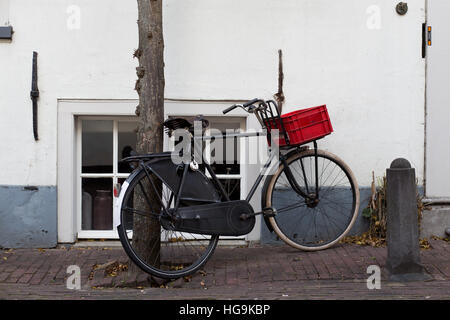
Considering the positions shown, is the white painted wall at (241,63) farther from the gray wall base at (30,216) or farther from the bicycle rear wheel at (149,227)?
the bicycle rear wheel at (149,227)

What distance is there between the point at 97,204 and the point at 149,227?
5.51 feet

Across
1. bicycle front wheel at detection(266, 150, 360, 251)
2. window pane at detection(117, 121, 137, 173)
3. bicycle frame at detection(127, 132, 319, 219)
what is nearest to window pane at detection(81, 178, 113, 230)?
window pane at detection(117, 121, 137, 173)

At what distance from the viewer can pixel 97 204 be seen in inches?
277

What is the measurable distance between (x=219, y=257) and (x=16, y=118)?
2.62 meters

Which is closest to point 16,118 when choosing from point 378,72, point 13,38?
point 13,38

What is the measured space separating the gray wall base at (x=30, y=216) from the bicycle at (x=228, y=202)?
4.11 feet

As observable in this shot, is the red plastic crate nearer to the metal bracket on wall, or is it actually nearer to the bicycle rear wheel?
the bicycle rear wheel

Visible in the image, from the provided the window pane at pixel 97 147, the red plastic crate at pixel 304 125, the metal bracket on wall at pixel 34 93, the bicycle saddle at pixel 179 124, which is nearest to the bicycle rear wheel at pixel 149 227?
the bicycle saddle at pixel 179 124

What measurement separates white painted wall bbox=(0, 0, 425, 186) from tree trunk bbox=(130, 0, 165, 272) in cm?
117

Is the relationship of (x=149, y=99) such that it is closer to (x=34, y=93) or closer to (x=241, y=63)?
(x=241, y=63)

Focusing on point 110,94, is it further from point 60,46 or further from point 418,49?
point 418,49

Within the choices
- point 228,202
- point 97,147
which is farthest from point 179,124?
point 97,147

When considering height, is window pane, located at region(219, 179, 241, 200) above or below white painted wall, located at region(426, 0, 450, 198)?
below

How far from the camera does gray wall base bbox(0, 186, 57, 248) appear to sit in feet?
22.1
